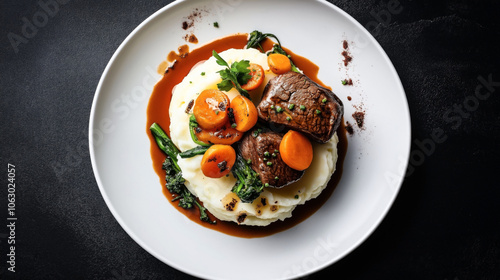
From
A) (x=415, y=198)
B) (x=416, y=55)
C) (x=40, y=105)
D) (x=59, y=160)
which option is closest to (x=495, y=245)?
(x=415, y=198)

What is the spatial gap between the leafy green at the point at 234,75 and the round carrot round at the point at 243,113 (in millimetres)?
174

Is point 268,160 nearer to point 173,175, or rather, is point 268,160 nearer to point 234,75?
A: point 234,75

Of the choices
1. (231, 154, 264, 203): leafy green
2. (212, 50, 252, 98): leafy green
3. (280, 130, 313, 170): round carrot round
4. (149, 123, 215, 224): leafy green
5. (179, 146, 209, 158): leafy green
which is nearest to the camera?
(280, 130, 313, 170): round carrot round

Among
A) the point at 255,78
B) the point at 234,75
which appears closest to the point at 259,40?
the point at 255,78

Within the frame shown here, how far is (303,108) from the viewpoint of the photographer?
3877 millimetres

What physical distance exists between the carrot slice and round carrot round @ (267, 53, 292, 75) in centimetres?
84

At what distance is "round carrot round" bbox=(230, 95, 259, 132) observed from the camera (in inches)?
155

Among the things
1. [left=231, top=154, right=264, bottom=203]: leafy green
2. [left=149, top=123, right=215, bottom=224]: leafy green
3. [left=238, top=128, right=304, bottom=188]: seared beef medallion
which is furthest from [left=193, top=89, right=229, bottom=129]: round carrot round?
[left=149, top=123, right=215, bottom=224]: leafy green

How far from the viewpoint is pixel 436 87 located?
191 inches

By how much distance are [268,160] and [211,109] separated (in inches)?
31.5

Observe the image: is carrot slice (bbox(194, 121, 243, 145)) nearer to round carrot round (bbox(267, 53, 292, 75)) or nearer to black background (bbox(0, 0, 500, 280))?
round carrot round (bbox(267, 53, 292, 75))

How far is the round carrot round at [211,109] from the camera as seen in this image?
3947 millimetres

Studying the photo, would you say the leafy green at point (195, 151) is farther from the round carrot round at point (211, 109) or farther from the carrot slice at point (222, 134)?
the round carrot round at point (211, 109)

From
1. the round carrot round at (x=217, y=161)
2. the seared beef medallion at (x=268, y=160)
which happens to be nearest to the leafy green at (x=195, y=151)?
the round carrot round at (x=217, y=161)
